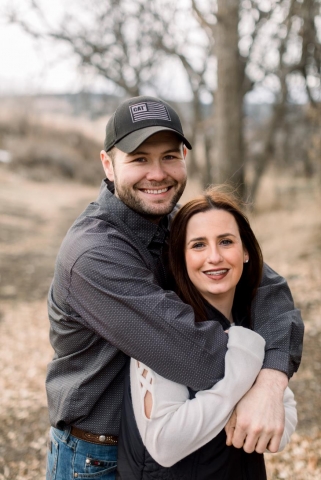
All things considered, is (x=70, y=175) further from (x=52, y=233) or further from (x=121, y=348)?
(x=121, y=348)

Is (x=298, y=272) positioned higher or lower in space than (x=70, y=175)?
higher

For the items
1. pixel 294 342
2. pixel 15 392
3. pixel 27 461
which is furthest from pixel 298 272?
pixel 294 342

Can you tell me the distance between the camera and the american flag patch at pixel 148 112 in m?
2.10

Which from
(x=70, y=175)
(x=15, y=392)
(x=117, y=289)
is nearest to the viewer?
(x=117, y=289)

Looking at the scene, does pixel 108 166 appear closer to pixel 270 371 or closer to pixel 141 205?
pixel 141 205

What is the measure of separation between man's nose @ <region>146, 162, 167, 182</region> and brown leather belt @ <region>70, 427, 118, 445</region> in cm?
106

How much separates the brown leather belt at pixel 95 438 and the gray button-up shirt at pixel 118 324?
39mm

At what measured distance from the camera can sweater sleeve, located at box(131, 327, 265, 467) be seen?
160cm

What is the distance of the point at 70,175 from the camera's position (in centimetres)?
2102

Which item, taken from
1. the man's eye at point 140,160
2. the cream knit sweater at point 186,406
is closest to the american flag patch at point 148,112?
the man's eye at point 140,160

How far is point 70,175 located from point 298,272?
49.7 feet

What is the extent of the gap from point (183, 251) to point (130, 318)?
1.55 feet

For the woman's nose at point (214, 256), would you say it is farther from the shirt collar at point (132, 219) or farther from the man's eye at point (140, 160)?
the man's eye at point (140, 160)

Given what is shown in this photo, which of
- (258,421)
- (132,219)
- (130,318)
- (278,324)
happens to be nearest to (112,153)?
(132,219)
